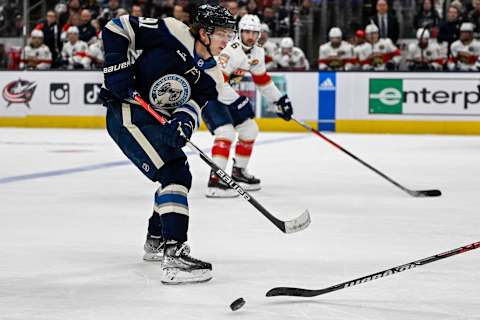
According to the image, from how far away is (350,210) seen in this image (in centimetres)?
597

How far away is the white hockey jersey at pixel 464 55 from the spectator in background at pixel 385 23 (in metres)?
0.86

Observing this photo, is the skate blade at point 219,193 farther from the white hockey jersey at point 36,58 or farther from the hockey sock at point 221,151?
the white hockey jersey at point 36,58

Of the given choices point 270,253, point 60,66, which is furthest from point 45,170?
point 60,66

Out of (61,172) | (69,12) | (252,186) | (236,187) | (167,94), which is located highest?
(167,94)

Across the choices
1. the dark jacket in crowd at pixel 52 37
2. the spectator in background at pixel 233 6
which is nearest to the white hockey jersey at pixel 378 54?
the spectator in background at pixel 233 6

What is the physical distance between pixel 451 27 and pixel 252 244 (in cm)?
953

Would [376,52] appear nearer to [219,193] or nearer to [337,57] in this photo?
[337,57]

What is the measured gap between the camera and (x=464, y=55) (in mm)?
13398

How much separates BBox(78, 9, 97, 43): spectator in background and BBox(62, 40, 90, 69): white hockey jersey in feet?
0.36

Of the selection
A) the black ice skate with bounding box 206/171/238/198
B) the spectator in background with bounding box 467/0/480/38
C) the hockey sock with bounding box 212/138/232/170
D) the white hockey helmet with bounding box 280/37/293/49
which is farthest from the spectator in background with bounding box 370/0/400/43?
the black ice skate with bounding box 206/171/238/198

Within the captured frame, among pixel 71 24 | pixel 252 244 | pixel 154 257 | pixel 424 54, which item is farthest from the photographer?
pixel 71 24

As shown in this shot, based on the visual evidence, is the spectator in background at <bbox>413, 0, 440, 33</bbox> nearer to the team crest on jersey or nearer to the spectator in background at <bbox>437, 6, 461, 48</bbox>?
the spectator in background at <bbox>437, 6, 461, 48</bbox>

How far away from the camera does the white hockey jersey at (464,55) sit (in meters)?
13.3

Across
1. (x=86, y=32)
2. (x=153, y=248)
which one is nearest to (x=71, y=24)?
(x=86, y=32)
